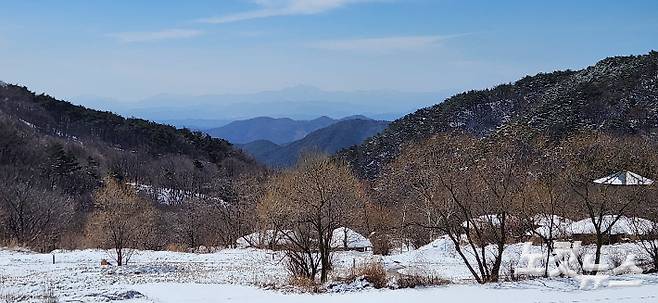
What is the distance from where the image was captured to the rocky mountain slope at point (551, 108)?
2208 inches

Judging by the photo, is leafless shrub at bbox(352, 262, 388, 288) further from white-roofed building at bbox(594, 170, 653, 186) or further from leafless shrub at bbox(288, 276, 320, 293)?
white-roofed building at bbox(594, 170, 653, 186)

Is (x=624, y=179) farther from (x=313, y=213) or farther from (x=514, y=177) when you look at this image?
(x=313, y=213)

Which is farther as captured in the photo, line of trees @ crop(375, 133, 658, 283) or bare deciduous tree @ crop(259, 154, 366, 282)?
bare deciduous tree @ crop(259, 154, 366, 282)

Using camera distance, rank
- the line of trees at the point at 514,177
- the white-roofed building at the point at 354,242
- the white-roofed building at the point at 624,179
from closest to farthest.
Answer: the white-roofed building at the point at 624,179 < the line of trees at the point at 514,177 < the white-roofed building at the point at 354,242

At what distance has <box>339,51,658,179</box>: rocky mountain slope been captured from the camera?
2208 inches

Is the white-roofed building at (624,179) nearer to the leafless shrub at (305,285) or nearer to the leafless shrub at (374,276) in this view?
the leafless shrub at (374,276)

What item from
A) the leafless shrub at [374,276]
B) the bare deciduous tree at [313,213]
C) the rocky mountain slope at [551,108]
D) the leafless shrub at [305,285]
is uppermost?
the rocky mountain slope at [551,108]

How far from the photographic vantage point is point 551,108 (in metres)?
64.0

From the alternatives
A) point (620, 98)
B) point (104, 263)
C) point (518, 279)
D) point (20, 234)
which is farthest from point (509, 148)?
point (620, 98)

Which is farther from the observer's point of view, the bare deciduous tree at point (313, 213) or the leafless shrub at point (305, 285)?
the bare deciduous tree at point (313, 213)

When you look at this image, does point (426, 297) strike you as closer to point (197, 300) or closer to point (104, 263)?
point (197, 300)

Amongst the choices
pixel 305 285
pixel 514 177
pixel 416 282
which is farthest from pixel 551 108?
pixel 305 285

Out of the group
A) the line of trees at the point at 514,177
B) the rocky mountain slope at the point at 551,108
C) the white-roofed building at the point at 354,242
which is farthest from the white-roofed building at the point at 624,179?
the rocky mountain slope at the point at 551,108

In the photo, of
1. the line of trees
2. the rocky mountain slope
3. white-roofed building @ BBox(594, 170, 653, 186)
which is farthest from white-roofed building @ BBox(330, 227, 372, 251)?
white-roofed building @ BBox(594, 170, 653, 186)
